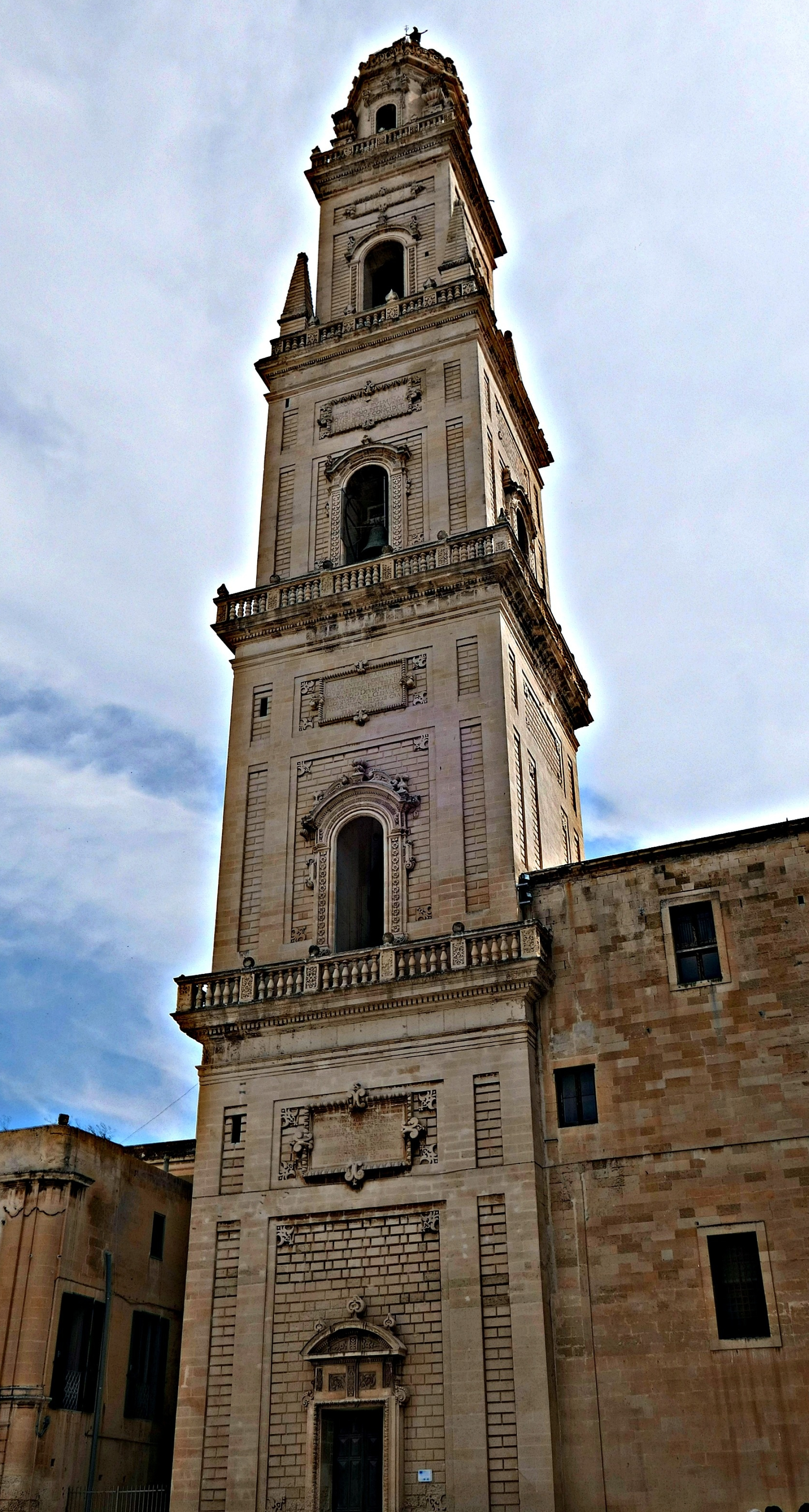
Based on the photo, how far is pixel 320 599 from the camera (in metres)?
32.0

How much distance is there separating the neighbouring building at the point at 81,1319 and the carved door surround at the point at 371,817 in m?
6.66

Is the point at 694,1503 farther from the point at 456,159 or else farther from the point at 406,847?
the point at 456,159

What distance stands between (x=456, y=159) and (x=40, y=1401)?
3363cm

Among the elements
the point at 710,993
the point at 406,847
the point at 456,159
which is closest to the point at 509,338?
the point at 456,159

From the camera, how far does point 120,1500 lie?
25.8 metres

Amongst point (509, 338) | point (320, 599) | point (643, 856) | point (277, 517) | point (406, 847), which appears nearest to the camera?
point (643, 856)

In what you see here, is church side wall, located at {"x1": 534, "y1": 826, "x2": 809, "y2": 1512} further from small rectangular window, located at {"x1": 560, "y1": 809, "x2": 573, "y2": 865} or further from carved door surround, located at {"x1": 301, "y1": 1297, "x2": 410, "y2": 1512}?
small rectangular window, located at {"x1": 560, "y1": 809, "x2": 573, "y2": 865}

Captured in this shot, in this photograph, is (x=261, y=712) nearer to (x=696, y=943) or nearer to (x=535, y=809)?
(x=535, y=809)

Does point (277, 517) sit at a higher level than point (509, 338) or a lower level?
lower

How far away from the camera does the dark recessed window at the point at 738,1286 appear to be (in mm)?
21953

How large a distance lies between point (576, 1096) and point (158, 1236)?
10466mm

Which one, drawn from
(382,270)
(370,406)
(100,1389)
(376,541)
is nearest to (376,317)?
(370,406)

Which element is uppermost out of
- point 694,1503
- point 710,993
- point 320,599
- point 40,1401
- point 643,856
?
point 320,599

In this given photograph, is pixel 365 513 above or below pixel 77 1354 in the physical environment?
above
